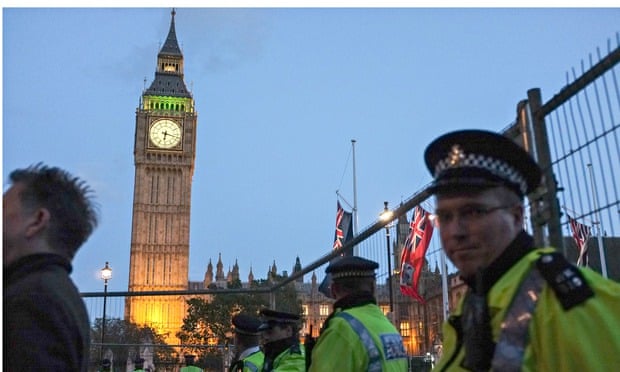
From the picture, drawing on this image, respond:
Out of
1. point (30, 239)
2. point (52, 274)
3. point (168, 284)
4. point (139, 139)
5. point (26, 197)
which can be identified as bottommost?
point (52, 274)

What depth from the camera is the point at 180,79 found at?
3713 inches

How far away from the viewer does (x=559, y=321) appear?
1650 mm

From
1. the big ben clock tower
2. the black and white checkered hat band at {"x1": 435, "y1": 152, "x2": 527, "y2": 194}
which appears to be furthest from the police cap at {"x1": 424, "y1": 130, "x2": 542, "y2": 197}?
the big ben clock tower

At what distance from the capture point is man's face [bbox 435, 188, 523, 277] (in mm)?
2064

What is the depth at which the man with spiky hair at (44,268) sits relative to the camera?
2105 millimetres

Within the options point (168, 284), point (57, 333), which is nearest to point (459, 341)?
point (57, 333)

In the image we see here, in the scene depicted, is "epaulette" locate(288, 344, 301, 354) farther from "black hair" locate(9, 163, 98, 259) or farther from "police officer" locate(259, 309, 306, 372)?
"black hair" locate(9, 163, 98, 259)

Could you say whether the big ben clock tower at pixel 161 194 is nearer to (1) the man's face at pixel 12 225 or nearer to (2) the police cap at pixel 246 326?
(2) the police cap at pixel 246 326

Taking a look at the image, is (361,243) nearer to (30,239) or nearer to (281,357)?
(281,357)

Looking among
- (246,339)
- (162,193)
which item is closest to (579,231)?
(246,339)

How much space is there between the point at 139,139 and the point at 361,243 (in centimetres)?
8468

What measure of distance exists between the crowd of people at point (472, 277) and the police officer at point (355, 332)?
169cm

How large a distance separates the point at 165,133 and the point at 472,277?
89.6 m

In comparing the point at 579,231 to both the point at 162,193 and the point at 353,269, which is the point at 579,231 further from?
the point at 162,193
